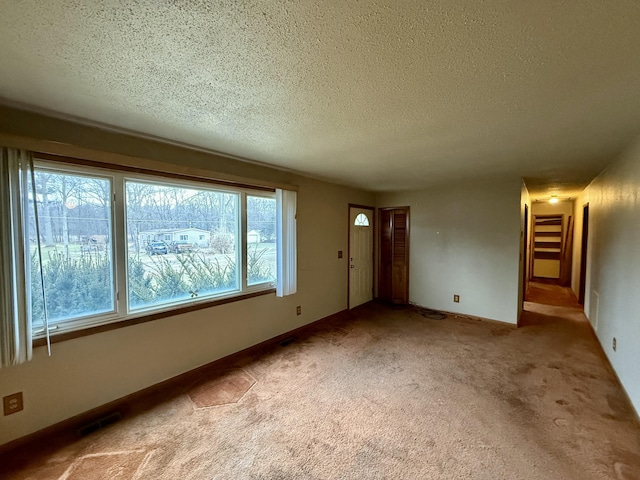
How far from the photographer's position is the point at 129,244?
7.75ft

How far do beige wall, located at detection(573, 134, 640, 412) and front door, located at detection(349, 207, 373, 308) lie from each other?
326 centimetres

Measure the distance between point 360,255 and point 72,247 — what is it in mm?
4107

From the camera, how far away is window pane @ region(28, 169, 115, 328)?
1935mm

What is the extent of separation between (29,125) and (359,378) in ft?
10.9

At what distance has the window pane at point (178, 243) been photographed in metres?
2.42

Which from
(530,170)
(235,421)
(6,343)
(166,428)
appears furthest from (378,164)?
(6,343)

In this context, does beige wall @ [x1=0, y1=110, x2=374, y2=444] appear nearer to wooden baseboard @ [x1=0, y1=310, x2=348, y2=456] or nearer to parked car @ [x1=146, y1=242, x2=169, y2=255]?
wooden baseboard @ [x1=0, y1=310, x2=348, y2=456]

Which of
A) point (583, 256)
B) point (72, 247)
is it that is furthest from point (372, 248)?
point (72, 247)

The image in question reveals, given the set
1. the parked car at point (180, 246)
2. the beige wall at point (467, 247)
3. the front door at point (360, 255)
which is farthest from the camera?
the front door at point (360, 255)

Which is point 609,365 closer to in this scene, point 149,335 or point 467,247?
point 467,247

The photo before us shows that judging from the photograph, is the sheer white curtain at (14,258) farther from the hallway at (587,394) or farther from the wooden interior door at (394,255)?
the wooden interior door at (394,255)

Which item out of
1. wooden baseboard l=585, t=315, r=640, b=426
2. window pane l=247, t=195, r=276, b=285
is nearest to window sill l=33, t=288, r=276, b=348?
window pane l=247, t=195, r=276, b=285

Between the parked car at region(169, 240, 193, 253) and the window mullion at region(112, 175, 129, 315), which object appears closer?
the window mullion at region(112, 175, 129, 315)

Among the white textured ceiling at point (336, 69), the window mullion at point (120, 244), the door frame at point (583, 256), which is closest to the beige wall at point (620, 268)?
the white textured ceiling at point (336, 69)
